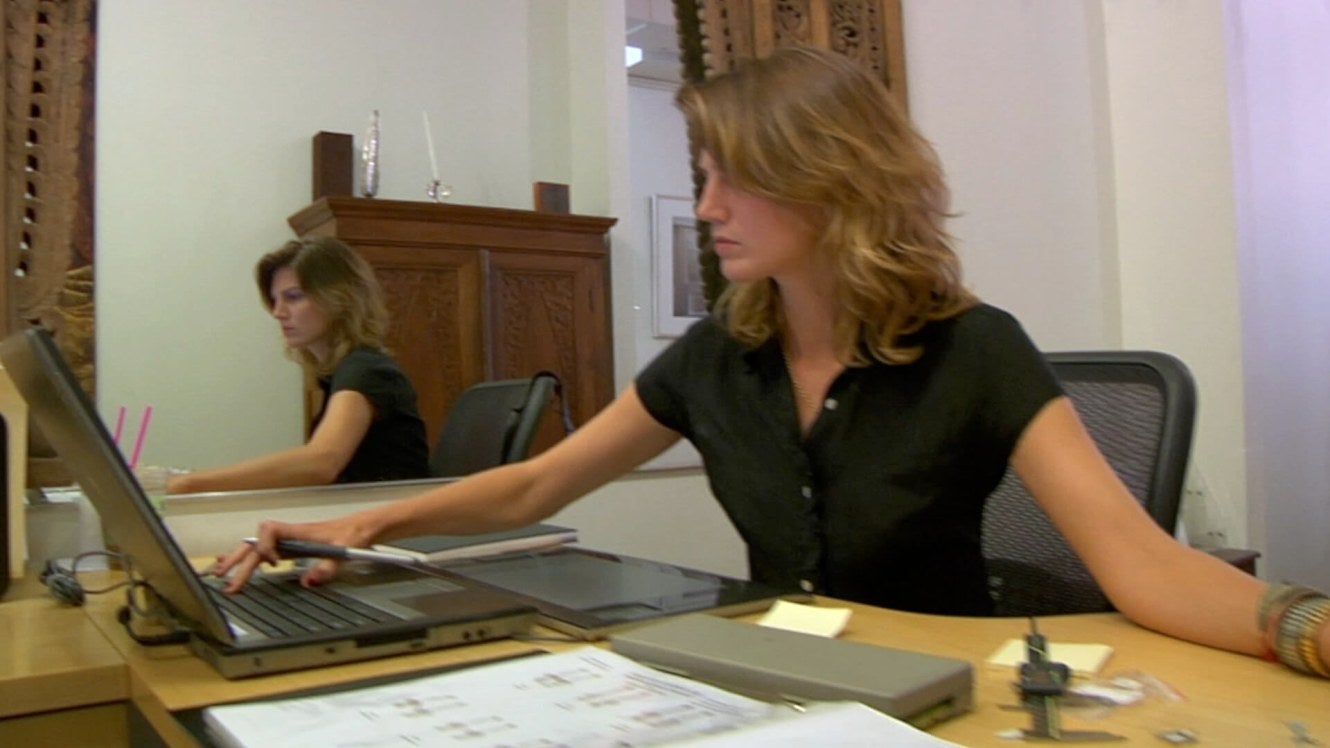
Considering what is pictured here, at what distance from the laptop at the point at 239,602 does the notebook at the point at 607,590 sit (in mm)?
48

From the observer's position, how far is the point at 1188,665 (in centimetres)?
75

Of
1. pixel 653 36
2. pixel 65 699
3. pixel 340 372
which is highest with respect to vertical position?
pixel 653 36

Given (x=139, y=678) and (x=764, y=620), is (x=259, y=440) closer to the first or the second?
(x=139, y=678)

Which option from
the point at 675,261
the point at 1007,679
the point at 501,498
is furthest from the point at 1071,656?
the point at 675,261

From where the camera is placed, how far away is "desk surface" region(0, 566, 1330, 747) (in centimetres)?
61

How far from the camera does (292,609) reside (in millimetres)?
925

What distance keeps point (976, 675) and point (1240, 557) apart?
1.91 m

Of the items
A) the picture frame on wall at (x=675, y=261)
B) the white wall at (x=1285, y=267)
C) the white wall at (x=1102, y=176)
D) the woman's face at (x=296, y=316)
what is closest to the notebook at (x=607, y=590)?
the woman's face at (x=296, y=316)

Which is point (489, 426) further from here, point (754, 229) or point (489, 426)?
point (754, 229)

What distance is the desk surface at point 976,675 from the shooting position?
0.61m

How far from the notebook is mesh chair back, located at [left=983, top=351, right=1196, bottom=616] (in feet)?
0.95

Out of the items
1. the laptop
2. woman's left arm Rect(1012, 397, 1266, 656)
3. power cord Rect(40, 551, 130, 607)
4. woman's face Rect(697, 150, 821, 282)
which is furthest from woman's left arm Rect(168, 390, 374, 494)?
woman's left arm Rect(1012, 397, 1266, 656)

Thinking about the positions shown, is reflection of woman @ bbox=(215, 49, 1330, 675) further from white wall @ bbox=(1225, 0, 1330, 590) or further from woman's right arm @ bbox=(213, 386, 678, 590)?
white wall @ bbox=(1225, 0, 1330, 590)

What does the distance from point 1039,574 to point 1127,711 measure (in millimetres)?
619
